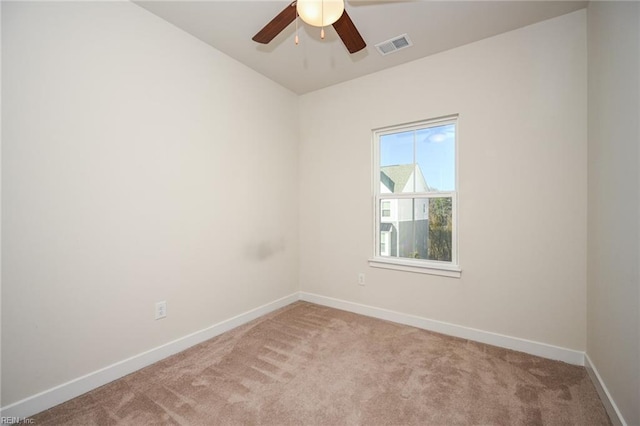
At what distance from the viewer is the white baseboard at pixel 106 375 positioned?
1581 millimetres

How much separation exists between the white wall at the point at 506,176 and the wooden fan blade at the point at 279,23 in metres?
1.59

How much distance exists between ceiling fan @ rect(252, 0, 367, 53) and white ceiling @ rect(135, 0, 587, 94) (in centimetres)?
50

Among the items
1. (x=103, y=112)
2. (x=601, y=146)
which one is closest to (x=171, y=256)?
(x=103, y=112)

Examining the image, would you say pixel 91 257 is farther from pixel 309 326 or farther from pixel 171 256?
pixel 309 326

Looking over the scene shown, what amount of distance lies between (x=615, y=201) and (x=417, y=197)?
1.48 meters

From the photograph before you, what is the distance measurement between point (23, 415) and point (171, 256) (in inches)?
46.3

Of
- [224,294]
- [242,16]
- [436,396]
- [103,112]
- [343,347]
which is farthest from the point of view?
[224,294]

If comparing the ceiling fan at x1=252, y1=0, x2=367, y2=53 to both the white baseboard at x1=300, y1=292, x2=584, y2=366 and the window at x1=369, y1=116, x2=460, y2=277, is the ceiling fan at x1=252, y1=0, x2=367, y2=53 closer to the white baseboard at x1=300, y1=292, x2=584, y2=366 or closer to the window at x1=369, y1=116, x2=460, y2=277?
the window at x1=369, y1=116, x2=460, y2=277

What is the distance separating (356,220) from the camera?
3256mm

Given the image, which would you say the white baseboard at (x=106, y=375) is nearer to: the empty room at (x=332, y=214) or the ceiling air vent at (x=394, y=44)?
the empty room at (x=332, y=214)

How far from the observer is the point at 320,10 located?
1.44 m

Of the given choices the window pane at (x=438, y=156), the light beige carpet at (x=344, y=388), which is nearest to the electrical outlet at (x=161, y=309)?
the light beige carpet at (x=344, y=388)

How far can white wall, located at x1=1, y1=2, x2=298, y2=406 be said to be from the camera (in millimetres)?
1593

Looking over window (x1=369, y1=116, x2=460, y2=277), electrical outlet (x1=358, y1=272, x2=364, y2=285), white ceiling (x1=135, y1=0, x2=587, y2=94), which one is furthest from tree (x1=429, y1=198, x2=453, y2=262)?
white ceiling (x1=135, y1=0, x2=587, y2=94)
